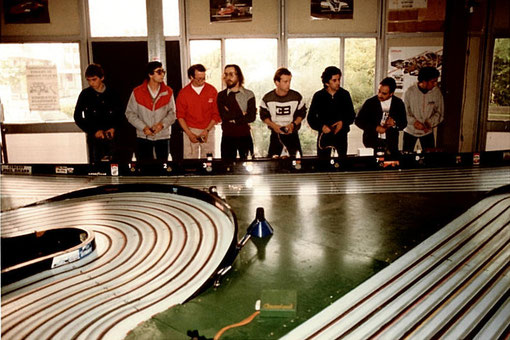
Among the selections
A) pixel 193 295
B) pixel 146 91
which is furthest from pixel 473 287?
pixel 146 91

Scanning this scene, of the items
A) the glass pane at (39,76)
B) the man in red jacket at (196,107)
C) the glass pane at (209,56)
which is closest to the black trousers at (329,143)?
the man in red jacket at (196,107)

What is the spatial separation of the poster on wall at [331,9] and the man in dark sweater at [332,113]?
220 cm

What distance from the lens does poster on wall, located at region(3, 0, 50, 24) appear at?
7.13 m

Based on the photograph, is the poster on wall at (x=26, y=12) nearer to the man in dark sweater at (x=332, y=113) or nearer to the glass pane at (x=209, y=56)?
the glass pane at (x=209, y=56)

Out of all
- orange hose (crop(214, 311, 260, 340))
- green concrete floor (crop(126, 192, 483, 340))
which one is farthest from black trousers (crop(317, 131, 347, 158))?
orange hose (crop(214, 311, 260, 340))

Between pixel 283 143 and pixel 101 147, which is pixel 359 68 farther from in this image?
pixel 101 147

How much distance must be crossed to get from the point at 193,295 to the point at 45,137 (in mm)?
6113

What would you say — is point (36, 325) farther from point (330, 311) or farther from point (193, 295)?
point (330, 311)

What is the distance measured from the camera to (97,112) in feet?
17.9

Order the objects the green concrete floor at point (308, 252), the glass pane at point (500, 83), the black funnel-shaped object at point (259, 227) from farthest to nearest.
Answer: the glass pane at point (500, 83)
the black funnel-shaped object at point (259, 227)
the green concrete floor at point (308, 252)

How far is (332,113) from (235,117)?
1115mm

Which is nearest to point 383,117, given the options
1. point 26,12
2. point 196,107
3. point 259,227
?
point 196,107

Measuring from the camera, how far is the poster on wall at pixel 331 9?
284 inches

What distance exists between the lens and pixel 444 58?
Answer: 21.9ft
